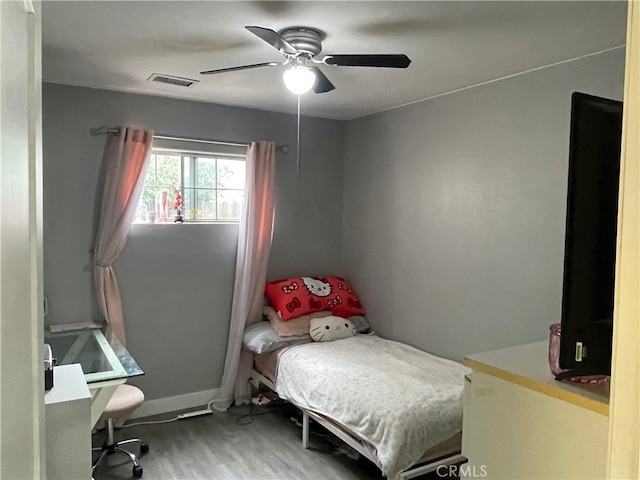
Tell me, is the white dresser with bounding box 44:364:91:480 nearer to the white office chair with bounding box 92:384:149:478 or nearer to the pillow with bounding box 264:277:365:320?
the white office chair with bounding box 92:384:149:478

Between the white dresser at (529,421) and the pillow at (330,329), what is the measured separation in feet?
8.01

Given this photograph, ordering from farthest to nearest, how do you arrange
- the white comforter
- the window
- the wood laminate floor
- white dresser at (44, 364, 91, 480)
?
the window
the wood laminate floor
the white comforter
white dresser at (44, 364, 91, 480)

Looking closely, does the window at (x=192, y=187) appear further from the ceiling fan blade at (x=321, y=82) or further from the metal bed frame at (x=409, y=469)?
the metal bed frame at (x=409, y=469)

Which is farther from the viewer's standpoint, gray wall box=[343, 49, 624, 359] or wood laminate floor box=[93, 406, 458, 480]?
wood laminate floor box=[93, 406, 458, 480]

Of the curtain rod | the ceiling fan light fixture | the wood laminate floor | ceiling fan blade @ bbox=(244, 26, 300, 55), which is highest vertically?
ceiling fan blade @ bbox=(244, 26, 300, 55)

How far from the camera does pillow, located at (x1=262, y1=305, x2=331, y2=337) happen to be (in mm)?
3885

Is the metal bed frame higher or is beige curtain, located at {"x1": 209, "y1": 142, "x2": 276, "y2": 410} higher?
beige curtain, located at {"x1": 209, "y1": 142, "x2": 276, "y2": 410}

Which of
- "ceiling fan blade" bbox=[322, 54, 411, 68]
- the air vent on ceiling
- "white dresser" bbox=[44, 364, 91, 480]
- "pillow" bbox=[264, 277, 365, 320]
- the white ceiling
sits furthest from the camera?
"pillow" bbox=[264, 277, 365, 320]

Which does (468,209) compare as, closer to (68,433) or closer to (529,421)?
(529,421)

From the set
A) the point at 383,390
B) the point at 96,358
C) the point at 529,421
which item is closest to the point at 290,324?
the point at 383,390

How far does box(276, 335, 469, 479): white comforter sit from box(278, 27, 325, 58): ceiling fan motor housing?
6.23 feet

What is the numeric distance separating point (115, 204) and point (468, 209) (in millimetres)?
2471

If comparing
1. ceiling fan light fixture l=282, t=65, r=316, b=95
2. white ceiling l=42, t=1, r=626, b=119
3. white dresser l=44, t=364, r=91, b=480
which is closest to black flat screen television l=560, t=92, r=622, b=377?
white ceiling l=42, t=1, r=626, b=119

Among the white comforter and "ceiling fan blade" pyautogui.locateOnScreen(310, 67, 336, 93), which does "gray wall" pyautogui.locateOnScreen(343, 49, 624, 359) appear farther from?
"ceiling fan blade" pyautogui.locateOnScreen(310, 67, 336, 93)
